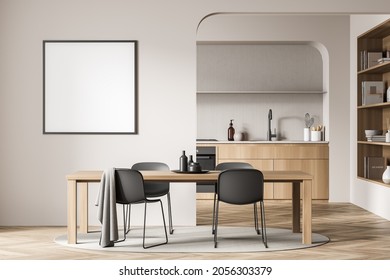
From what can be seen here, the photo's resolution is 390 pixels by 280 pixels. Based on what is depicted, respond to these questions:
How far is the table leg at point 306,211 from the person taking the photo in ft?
22.4

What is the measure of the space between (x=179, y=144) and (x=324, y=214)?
2.34 m

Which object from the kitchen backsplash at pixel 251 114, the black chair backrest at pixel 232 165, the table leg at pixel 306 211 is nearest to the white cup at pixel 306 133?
the kitchen backsplash at pixel 251 114

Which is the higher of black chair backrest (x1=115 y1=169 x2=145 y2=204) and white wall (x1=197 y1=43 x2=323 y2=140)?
white wall (x1=197 y1=43 x2=323 y2=140)

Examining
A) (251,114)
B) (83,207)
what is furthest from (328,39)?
(83,207)

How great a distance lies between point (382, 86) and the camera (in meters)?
9.84

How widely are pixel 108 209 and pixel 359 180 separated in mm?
4736

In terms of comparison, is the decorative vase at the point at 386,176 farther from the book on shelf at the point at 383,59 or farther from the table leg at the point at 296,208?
the table leg at the point at 296,208

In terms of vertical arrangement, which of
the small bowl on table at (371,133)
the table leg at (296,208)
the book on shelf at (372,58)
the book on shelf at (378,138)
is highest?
the book on shelf at (372,58)

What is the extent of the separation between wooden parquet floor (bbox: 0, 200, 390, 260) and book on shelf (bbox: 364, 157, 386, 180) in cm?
55

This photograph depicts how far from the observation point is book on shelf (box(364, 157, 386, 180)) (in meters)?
9.85

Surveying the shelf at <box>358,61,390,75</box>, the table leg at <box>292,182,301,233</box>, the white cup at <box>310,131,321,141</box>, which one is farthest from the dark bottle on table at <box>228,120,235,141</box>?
the table leg at <box>292,182,301,233</box>

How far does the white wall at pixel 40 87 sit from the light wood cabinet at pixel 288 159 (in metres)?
2.84

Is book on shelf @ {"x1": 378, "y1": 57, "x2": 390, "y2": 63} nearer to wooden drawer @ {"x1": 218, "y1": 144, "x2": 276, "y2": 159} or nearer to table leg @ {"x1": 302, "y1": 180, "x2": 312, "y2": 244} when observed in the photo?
wooden drawer @ {"x1": 218, "y1": 144, "x2": 276, "y2": 159}
